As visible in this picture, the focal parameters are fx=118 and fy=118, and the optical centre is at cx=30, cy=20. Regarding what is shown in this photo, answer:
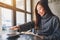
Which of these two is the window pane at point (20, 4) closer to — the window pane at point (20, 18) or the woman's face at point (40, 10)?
the window pane at point (20, 18)

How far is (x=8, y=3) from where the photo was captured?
4.25 feet

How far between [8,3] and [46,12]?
461mm

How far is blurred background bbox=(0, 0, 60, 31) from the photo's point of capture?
4.04 feet

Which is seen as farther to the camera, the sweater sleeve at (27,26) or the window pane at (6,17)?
the sweater sleeve at (27,26)

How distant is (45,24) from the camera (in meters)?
1.42

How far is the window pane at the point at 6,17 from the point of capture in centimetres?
123

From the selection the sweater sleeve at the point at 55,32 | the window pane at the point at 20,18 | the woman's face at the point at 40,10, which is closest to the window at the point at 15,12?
the window pane at the point at 20,18

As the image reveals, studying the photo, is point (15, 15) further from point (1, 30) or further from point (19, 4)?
point (1, 30)

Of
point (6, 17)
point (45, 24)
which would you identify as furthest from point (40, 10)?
point (6, 17)

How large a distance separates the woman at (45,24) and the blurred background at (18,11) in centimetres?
6

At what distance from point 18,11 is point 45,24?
360mm

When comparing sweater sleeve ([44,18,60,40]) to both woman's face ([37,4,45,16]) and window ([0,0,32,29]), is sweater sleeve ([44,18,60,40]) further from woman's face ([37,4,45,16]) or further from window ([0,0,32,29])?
window ([0,0,32,29])

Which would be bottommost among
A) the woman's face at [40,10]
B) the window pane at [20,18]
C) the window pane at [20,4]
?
the window pane at [20,18]

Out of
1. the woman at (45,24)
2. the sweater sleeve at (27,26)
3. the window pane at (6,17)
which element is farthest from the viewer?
the sweater sleeve at (27,26)
